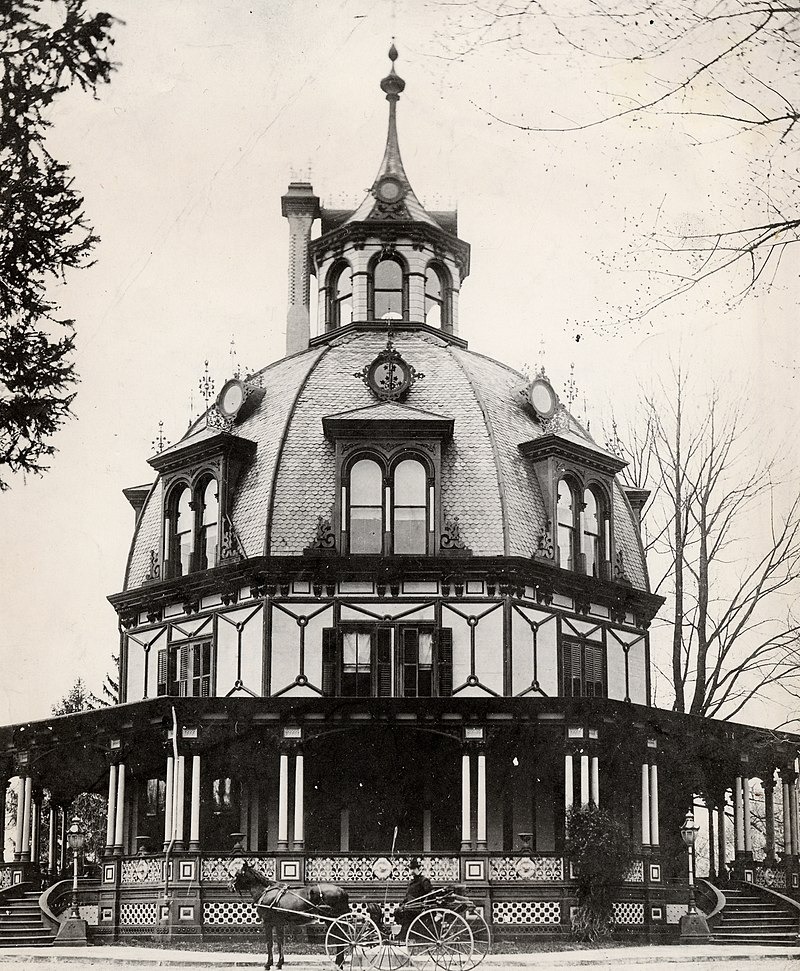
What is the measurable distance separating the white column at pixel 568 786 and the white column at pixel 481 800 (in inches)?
67.9

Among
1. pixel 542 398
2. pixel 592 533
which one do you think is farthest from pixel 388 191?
pixel 592 533

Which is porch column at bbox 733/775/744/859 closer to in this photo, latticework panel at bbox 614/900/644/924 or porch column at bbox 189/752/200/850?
latticework panel at bbox 614/900/644/924

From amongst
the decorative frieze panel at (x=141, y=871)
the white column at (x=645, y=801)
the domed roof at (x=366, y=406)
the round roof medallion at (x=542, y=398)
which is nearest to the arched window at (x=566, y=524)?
the domed roof at (x=366, y=406)

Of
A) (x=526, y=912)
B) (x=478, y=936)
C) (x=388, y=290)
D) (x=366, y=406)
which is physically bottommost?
(x=478, y=936)

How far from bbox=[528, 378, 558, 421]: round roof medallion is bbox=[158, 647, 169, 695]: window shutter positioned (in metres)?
10.7

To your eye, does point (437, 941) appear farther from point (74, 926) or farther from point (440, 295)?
point (440, 295)

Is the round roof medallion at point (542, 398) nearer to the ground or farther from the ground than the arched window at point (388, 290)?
nearer to the ground

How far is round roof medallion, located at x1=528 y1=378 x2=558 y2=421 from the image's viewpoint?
38.0m

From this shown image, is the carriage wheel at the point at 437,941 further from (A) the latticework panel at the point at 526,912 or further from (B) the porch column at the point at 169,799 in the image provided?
(B) the porch column at the point at 169,799

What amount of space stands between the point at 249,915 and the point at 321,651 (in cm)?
621

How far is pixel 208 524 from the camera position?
1430 inches

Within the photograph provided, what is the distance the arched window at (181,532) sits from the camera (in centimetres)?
3672

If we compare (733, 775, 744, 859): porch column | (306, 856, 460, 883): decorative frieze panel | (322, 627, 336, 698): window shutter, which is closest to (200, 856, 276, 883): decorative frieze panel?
(306, 856, 460, 883): decorative frieze panel

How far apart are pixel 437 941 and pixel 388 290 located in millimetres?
21771
